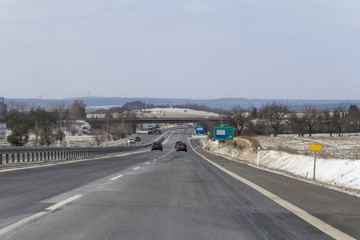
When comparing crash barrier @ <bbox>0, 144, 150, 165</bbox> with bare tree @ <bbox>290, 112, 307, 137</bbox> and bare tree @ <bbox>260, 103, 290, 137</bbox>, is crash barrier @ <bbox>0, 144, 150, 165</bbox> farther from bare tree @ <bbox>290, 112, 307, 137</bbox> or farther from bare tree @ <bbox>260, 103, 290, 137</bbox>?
bare tree @ <bbox>290, 112, 307, 137</bbox>

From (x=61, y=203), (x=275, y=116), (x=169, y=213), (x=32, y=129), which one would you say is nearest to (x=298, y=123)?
(x=275, y=116)

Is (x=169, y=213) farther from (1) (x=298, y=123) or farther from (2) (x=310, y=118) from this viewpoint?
(2) (x=310, y=118)

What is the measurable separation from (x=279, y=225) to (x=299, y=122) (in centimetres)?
11301

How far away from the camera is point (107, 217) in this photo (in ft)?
26.0

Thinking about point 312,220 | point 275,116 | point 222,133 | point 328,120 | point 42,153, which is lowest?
point 222,133

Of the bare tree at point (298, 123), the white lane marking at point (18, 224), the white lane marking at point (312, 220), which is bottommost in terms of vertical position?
the bare tree at point (298, 123)

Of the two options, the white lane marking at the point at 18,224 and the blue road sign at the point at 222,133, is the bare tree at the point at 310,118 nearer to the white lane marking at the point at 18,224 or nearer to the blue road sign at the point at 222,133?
the blue road sign at the point at 222,133

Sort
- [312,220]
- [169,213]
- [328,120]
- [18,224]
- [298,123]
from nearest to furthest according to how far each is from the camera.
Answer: [18,224], [312,220], [169,213], [298,123], [328,120]

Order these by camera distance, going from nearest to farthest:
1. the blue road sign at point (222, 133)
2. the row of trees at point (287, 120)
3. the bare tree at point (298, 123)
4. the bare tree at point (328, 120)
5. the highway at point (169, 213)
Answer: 1. the highway at point (169, 213)
2. the blue road sign at point (222, 133)
3. the row of trees at point (287, 120)
4. the bare tree at point (298, 123)
5. the bare tree at point (328, 120)

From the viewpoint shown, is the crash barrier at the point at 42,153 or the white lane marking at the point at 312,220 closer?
the white lane marking at the point at 312,220

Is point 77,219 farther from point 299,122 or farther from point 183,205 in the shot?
point 299,122

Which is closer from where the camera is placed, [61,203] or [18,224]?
[18,224]

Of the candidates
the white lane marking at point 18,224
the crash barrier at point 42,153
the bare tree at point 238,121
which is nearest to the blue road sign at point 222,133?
the crash barrier at point 42,153

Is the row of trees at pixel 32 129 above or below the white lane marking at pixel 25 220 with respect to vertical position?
below
